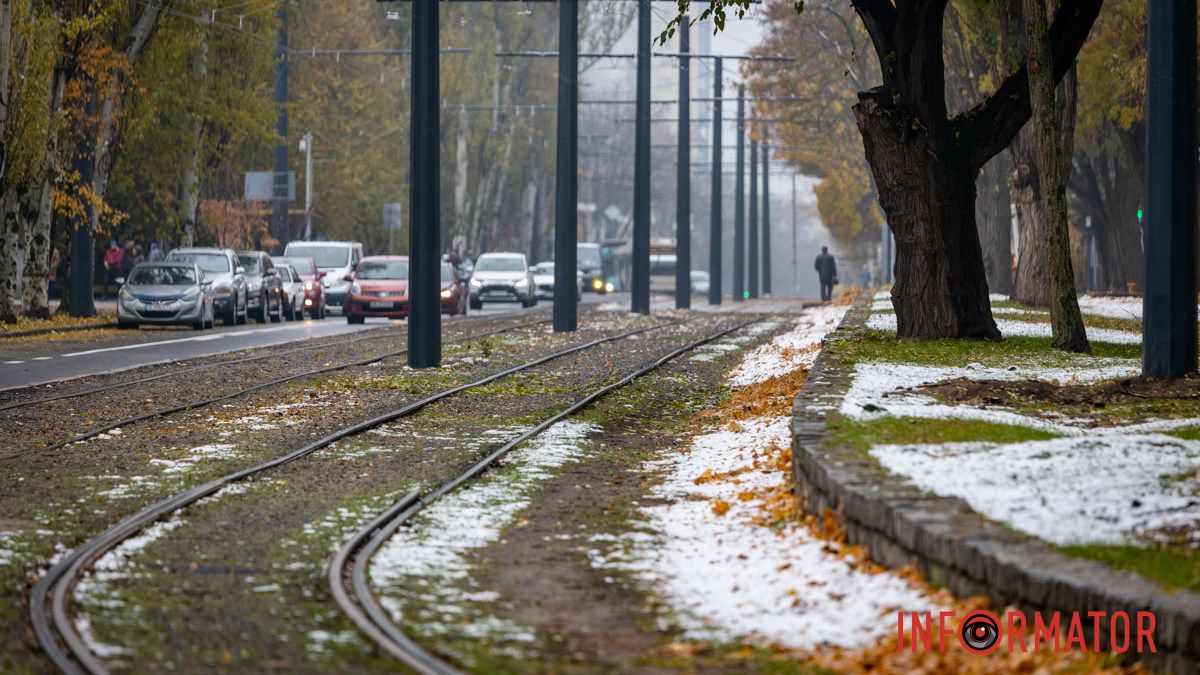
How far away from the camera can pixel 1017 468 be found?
10.1 meters

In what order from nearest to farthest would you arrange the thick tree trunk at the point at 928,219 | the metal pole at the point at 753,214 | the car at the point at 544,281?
the thick tree trunk at the point at 928,219, the car at the point at 544,281, the metal pole at the point at 753,214

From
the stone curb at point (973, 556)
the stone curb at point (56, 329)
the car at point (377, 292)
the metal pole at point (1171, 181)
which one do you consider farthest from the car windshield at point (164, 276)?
the stone curb at point (973, 556)

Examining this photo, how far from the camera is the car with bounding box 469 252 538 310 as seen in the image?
6000 centimetres

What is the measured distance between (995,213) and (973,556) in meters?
43.8

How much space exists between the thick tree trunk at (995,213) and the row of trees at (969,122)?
51 millimetres

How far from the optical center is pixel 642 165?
158ft

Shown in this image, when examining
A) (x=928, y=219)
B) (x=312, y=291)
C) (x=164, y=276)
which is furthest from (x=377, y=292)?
(x=928, y=219)

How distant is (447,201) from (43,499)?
70099 mm

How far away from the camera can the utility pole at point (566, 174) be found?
1393 inches

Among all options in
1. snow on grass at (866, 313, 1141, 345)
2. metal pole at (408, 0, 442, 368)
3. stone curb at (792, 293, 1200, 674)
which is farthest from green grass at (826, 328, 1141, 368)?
stone curb at (792, 293, 1200, 674)

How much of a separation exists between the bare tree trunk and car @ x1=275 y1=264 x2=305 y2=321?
27.4 meters

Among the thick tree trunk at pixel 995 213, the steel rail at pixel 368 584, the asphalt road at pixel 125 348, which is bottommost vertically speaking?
the asphalt road at pixel 125 348

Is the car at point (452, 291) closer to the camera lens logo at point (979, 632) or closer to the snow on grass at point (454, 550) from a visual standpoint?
the snow on grass at point (454, 550)

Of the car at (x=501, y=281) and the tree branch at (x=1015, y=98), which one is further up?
the tree branch at (x=1015, y=98)
